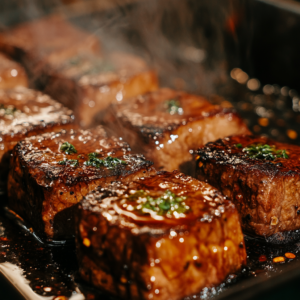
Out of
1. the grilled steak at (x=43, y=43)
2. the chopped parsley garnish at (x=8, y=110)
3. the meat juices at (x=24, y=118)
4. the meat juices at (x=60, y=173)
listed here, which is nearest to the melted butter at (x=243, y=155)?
the meat juices at (x=60, y=173)

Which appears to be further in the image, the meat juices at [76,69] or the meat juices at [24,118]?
the meat juices at [76,69]

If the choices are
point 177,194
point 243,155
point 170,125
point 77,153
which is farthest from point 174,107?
point 177,194

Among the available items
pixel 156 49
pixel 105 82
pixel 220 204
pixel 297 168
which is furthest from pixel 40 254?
pixel 156 49

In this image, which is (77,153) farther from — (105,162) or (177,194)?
(177,194)

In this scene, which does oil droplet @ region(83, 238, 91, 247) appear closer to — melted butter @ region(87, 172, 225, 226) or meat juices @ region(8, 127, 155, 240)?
melted butter @ region(87, 172, 225, 226)

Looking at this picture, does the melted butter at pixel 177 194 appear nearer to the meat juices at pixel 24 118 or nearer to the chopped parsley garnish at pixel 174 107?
the chopped parsley garnish at pixel 174 107

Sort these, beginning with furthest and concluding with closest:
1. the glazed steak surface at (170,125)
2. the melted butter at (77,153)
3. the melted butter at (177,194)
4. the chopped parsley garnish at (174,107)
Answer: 1. the chopped parsley garnish at (174,107)
2. the glazed steak surface at (170,125)
3. the melted butter at (77,153)
4. the melted butter at (177,194)
